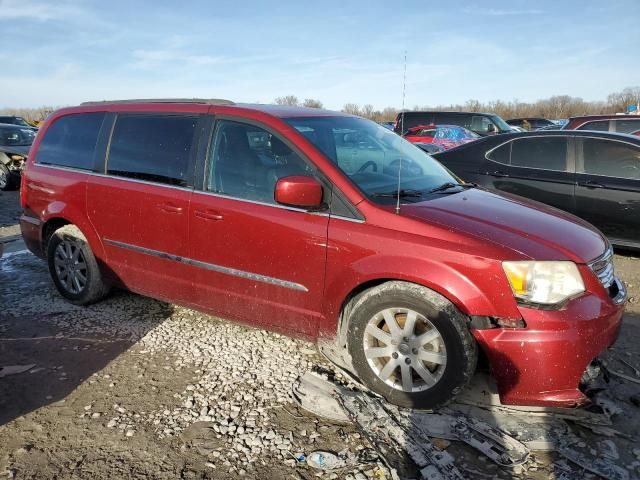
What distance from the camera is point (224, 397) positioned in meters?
3.07

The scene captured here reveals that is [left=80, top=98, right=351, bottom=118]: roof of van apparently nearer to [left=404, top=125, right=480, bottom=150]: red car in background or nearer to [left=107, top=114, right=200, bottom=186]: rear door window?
[left=107, top=114, right=200, bottom=186]: rear door window

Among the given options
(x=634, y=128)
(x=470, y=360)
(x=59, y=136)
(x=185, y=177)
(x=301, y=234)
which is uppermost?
(x=634, y=128)

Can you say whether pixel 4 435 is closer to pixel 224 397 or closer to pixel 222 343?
pixel 224 397

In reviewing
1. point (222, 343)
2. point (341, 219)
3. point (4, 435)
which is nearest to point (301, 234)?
point (341, 219)

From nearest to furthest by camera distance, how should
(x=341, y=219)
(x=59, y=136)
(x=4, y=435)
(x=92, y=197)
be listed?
(x=4, y=435) < (x=341, y=219) < (x=92, y=197) < (x=59, y=136)

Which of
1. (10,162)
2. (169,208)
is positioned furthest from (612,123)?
(10,162)

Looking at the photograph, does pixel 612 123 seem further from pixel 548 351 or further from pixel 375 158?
pixel 548 351

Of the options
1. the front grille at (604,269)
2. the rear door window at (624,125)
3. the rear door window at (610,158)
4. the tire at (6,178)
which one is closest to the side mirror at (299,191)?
the front grille at (604,269)

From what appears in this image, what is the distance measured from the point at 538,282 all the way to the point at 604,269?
65 centimetres

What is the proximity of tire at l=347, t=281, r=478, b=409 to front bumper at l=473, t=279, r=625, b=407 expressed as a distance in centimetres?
16

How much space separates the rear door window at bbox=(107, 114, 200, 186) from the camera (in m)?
3.73

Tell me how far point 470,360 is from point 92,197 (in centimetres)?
321

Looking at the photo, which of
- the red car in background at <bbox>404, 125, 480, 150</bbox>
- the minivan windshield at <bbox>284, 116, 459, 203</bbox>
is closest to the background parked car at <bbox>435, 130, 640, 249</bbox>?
the minivan windshield at <bbox>284, 116, 459, 203</bbox>

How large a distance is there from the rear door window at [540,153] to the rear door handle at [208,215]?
431 cm
